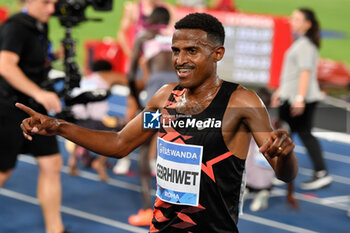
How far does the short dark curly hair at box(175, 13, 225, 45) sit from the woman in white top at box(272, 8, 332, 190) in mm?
3832

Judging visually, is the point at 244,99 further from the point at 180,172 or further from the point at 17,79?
the point at 17,79

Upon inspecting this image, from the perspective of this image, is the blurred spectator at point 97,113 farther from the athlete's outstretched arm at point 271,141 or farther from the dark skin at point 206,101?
the athlete's outstretched arm at point 271,141

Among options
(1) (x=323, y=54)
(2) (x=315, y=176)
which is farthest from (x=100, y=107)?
(1) (x=323, y=54)

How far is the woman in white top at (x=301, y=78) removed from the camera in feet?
21.4

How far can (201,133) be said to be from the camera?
2.69 m

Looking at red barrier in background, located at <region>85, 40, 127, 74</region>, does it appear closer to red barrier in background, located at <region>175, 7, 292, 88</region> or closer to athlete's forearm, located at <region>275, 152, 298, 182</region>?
red barrier in background, located at <region>175, 7, 292, 88</region>

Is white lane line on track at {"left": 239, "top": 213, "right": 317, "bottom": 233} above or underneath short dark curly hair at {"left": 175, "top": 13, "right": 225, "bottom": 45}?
underneath

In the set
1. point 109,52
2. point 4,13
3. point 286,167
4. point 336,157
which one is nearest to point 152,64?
point 286,167

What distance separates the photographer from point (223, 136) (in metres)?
2.66

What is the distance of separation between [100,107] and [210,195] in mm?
4480

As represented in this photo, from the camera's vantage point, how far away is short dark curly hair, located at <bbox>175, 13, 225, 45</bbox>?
270 cm

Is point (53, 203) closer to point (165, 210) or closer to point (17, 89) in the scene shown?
point (17, 89)

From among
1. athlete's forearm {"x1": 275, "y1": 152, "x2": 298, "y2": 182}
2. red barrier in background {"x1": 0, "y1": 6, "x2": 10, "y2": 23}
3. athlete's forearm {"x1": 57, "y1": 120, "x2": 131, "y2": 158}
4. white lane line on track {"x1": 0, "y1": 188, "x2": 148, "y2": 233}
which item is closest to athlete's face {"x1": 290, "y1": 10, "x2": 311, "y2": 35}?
white lane line on track {"x1": 0, "y1": 188, "x2": 148, "y2": 233}

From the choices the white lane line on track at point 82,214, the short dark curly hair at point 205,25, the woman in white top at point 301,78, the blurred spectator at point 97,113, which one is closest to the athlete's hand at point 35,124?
the short dark curly hair at point 205,25
